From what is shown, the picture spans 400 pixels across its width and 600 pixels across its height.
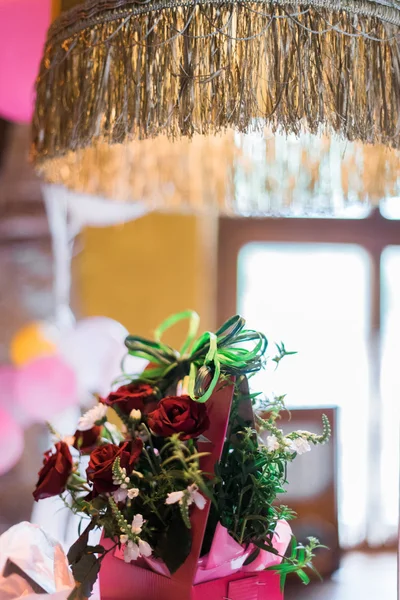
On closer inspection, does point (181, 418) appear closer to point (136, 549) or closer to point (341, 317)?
point (136, 549)

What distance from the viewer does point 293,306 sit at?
81.6 inches

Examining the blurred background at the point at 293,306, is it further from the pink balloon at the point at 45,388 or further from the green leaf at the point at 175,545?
the green leaf at the point at 175,545

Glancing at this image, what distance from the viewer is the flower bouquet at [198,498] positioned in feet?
2.45

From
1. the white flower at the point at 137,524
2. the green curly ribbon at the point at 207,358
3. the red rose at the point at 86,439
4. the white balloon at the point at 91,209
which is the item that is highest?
the white balloon at the point at 91,209

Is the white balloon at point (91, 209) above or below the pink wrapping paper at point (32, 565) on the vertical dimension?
above

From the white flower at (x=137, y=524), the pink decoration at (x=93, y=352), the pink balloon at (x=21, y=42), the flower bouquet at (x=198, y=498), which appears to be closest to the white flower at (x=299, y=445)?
the flower bouquet at (x=198, y=498)

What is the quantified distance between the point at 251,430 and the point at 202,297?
2.71 ft

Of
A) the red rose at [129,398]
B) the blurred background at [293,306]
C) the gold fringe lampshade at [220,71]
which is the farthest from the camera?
the blurred background at [293,306]

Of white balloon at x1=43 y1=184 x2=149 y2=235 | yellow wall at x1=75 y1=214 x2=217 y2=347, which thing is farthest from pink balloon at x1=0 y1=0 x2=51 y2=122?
yellow wall at x1=75 y1=214 x2=217 y2=347

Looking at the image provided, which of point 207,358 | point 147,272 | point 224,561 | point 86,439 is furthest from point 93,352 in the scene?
point 224,561

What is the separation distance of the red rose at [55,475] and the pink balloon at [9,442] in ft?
1.47

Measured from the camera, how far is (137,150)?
1.14m

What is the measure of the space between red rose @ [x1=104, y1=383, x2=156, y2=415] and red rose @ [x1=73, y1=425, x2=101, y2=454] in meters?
0.07

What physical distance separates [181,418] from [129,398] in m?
0.15
